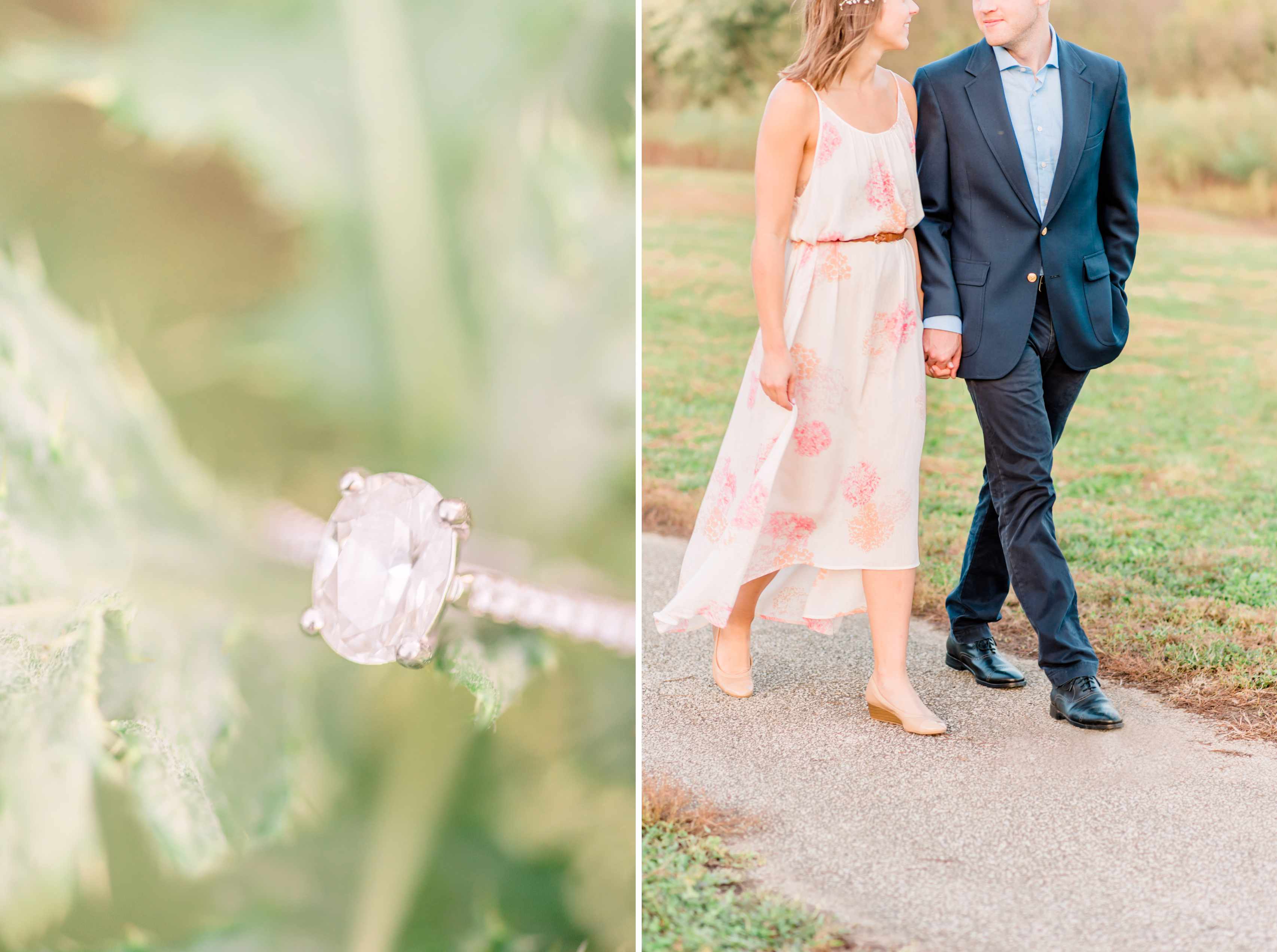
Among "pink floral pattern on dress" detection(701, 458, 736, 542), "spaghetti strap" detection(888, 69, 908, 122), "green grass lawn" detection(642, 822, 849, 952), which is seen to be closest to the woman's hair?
"spaghetti strap" detection(888, 69, 908, 122)

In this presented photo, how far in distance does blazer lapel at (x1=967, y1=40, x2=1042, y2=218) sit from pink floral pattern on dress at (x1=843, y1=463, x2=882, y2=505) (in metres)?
0.49

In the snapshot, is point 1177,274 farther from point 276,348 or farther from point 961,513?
point 276,348

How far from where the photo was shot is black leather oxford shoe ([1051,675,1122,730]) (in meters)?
2.11

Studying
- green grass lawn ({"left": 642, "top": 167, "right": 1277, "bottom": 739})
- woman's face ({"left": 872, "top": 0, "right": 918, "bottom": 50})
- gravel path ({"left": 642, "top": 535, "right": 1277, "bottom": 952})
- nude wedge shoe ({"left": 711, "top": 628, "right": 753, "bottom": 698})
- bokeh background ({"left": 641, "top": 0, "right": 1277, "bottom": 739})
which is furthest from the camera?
bokeh background ({"left": 641, "top": 0, "right": 1277, "bottom": 739})

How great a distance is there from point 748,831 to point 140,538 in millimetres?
1256

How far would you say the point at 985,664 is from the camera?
237 cm

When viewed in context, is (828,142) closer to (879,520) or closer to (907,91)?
(907,91)

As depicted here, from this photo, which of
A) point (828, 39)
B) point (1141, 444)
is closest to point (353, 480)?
point (828, 39)

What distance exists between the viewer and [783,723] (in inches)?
84.7

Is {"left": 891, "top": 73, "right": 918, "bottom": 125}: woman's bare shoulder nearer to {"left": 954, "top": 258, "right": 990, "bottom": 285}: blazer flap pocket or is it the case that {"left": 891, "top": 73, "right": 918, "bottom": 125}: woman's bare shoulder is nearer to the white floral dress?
the white floral dress

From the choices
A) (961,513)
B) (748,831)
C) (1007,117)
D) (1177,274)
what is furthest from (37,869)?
(1177,274)

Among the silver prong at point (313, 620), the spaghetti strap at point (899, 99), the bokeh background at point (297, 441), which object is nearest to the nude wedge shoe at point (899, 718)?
the spaghetti strap at point (899, 99)

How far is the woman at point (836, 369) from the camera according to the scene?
1933mm

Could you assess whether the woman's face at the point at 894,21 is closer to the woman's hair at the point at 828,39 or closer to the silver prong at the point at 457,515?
the woman's hair at the point at 828,39
